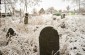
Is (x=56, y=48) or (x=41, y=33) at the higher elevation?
(x=41, y=33)

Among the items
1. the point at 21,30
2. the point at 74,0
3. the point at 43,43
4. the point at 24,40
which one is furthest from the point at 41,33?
the point at 74,0

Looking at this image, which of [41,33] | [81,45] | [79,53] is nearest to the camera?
[41,33]

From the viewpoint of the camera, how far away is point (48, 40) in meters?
4.09

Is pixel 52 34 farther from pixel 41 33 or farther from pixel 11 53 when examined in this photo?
pixel 11 53

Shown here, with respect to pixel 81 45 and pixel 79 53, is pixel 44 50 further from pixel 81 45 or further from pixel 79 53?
pixel 81 45

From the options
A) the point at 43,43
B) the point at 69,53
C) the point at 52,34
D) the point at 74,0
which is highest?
the point at 74,0

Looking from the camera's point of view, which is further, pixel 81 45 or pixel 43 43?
pixel 81 45

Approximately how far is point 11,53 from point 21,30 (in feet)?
10.7

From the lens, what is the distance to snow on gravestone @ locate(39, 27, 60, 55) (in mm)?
4047

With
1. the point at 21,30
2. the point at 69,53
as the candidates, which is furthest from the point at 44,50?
the point at 21,30

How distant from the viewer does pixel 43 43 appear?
4.11 m

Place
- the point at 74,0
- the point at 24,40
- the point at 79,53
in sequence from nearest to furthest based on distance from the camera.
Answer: the point at 79,53
the point at 24,40
the point at 74,0

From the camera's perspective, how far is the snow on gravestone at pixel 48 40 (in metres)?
4.05

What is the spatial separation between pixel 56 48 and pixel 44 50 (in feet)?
1.13
